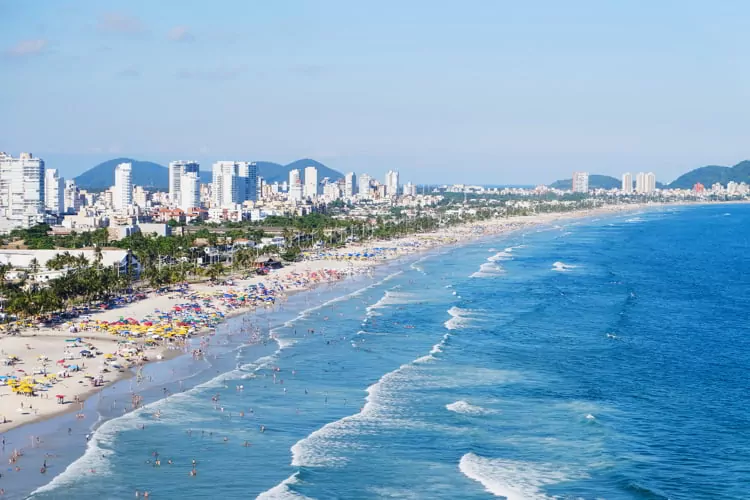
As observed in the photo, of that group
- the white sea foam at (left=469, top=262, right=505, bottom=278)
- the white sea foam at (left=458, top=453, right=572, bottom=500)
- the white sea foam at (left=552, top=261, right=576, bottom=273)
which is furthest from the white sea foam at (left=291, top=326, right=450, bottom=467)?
the white sea foam at (left=552, top=261, right=576, bottom=273)

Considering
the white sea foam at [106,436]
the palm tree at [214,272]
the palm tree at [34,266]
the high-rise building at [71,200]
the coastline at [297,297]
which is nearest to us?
the white sea foam at [106,436]

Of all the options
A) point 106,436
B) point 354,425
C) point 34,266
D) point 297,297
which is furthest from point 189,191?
point 354,425

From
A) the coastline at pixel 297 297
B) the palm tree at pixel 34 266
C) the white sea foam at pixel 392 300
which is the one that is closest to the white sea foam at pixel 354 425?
the coastline at pixel 297 297

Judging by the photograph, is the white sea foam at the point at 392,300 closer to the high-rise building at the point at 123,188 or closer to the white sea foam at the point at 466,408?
the white sea foam at the point at 466,408

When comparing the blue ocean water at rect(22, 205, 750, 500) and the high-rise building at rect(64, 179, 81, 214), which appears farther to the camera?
the high-rise building at rect(64, 179, 81, 214)

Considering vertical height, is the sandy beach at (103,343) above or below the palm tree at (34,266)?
below

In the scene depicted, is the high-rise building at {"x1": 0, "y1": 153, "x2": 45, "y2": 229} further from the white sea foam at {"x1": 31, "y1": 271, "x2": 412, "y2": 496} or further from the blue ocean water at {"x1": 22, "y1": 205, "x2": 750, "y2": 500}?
the white sea foam at {"x1": 31, "y1": 271, "x2": 412, "y2": 496}

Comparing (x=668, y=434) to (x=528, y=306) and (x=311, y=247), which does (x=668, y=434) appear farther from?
(x=311, y=247)

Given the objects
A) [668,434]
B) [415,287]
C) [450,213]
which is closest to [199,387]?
[668,434]
